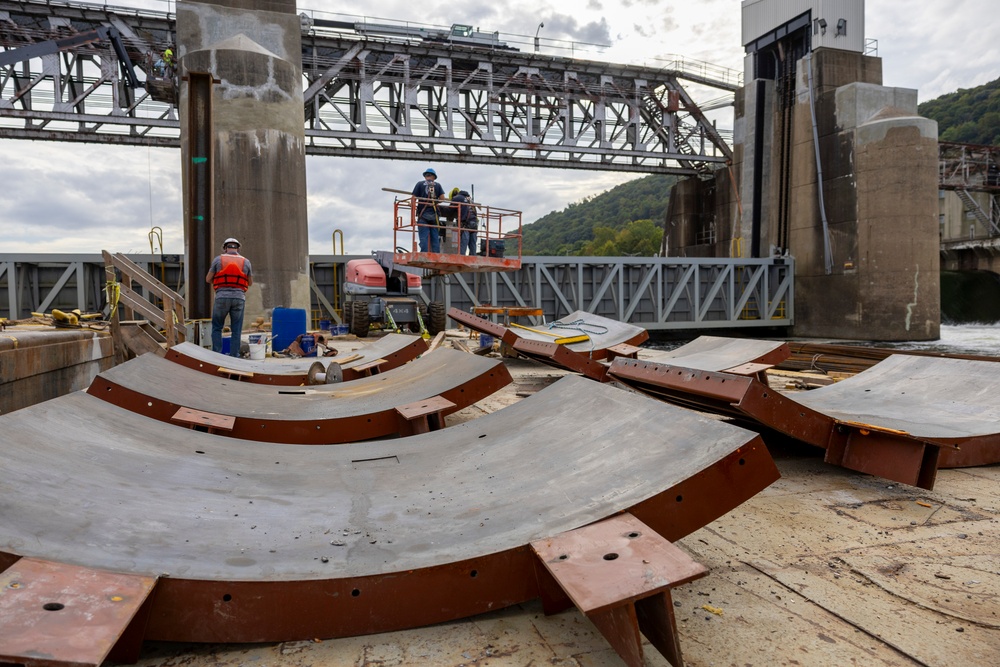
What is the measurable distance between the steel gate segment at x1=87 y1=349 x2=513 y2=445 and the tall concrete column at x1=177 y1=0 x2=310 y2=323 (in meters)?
11.8

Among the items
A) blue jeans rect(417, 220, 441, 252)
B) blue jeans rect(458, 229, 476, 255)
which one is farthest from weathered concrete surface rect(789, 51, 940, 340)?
blue jeans rect(417, 220, 441, 252)

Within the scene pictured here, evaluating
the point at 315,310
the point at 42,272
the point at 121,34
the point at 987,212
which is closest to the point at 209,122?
the point at 315,310

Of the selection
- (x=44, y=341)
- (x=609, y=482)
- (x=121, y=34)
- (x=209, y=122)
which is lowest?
(x=609, y=482)

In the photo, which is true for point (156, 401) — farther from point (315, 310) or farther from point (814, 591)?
point (315, 310)

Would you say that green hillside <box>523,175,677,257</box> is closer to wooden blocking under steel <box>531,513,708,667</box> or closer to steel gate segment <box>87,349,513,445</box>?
steel gate segment <box>87,349,513,445</box>

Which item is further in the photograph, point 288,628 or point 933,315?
point 933,315

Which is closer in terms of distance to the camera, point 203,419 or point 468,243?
point 203,419

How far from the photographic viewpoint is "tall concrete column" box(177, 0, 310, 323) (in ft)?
51.4

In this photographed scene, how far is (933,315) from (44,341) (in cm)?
2868

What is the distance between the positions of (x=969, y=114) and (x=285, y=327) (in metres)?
66.7

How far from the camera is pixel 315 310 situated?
69.7 ft

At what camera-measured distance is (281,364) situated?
6.76 meters

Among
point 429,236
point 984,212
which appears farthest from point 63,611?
point 984,212

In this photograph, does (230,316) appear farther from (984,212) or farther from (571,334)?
(984,212)
